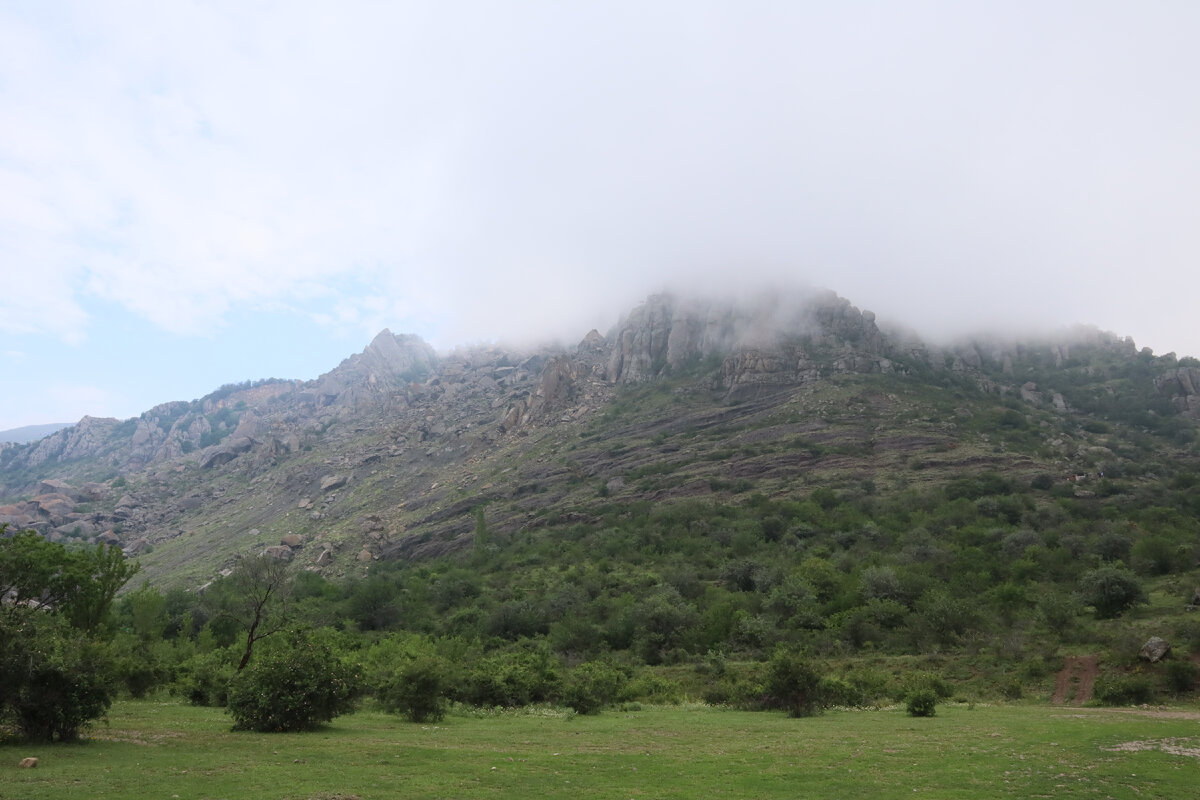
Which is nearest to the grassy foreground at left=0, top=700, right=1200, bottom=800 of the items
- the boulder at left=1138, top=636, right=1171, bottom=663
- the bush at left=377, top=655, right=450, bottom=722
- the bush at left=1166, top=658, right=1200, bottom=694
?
the bush at left=377, top=655, right=450, bottom=722

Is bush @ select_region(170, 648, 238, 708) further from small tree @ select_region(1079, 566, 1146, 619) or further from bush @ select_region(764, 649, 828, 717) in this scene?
small tree @ select_region(1079, 566, 1146, 619)

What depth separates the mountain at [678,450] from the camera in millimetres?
104688

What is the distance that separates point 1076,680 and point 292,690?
4405 centimetres

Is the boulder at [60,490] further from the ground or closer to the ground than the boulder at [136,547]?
further from the ground

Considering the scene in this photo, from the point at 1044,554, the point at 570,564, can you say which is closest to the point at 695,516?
the point at 570,564

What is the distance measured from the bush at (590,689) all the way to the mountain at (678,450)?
195ft

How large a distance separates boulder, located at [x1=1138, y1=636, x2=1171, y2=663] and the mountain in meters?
44.6

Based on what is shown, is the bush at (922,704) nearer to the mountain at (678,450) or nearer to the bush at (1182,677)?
the bush at (1182,677)

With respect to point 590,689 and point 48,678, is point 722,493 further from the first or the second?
point 48,678

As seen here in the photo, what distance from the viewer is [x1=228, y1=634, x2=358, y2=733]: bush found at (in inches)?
949

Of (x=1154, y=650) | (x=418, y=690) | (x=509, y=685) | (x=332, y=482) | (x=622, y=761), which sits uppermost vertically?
(x=332, y=482)

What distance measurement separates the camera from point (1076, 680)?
134ft

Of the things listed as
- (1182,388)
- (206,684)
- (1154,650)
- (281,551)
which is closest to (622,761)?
(206,684)

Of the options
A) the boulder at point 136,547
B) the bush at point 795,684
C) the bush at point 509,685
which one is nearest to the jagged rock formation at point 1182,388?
the bush at point 795,684
